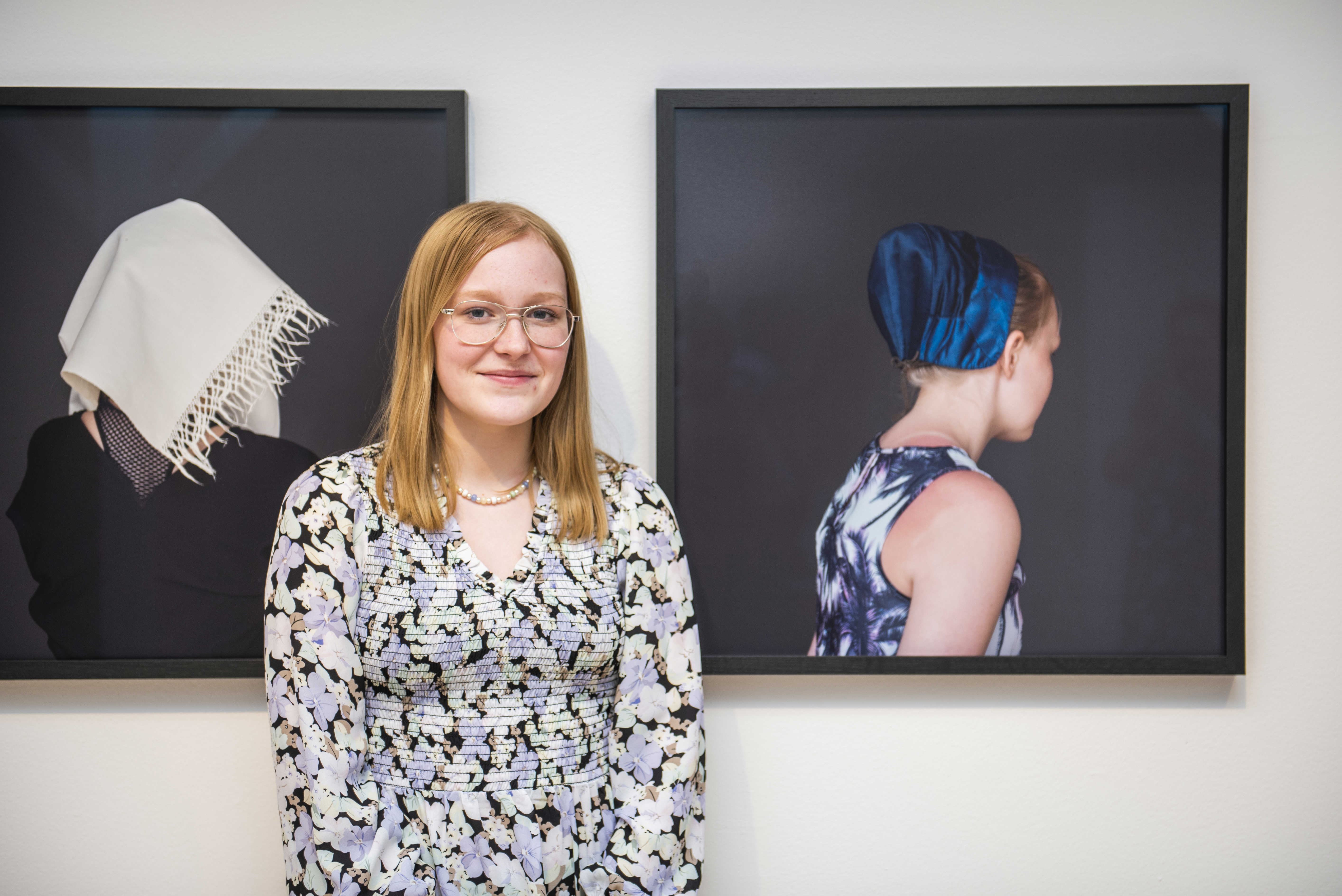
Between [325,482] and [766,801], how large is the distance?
87cm

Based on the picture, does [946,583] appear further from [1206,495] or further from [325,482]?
[325,482]

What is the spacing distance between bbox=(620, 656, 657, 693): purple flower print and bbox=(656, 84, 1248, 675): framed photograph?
0.75 feet

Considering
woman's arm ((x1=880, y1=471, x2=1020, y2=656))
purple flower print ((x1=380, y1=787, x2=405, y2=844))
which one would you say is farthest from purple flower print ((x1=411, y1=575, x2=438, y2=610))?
woman's arm ((x1=880, y1=471, x2=1020, y2=656))

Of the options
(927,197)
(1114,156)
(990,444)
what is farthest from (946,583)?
(1114,156)

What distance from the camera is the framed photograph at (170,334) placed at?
1.35m

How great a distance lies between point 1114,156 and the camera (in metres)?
1.38

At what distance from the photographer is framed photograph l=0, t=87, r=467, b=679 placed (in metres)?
1.35

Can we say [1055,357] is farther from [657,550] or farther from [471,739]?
[471,739]

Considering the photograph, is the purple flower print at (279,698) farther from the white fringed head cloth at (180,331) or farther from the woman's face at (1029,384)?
the woman's face at (1029,384)

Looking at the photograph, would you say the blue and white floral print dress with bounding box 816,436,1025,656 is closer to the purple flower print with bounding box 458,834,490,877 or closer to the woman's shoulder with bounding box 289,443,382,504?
the purple flower print with bounding box 458,834,490,877

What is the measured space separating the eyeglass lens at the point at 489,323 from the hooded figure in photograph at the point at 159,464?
43cm

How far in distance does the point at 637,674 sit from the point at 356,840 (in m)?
0.40

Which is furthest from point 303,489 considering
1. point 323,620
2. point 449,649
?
point 449,649

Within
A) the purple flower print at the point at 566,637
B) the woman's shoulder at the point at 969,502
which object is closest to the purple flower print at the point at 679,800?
the purple flower print at the point at 566,637
